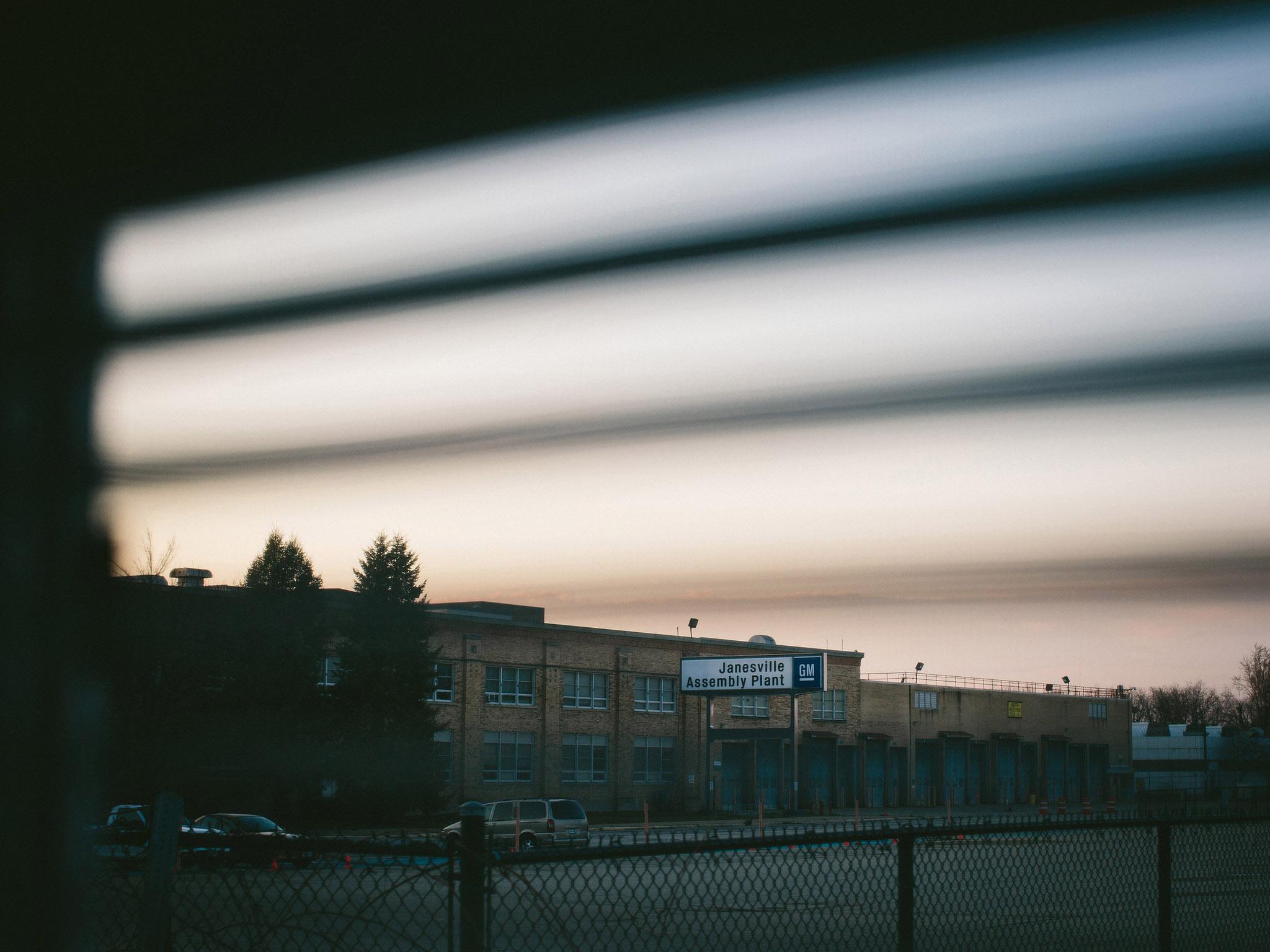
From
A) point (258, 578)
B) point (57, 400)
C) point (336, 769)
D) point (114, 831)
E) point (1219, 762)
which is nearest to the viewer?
point (57, 400)

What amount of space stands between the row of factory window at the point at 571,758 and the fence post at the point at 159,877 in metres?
39.0

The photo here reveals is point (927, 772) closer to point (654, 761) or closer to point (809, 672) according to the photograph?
point (654, 761)

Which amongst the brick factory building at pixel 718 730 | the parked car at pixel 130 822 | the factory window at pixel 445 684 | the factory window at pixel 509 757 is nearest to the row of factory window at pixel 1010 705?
the brick factory building at pixel 718 730

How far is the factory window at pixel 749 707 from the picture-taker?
5469 centimetres

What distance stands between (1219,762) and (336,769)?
1704 inches

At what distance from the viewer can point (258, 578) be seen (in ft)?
12.5

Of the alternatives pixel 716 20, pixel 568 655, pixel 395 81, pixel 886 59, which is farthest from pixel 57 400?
pixel 568 655

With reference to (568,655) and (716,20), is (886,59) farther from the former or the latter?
(568,655)

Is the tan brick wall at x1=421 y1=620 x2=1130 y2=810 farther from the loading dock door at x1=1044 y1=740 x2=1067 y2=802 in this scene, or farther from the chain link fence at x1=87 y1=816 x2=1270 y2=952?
the chain link fence at x1=87 y1=816 x2=1270 y2=952

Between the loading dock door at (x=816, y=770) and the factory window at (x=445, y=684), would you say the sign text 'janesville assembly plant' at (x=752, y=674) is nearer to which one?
the factory window at (x=445, y=684)

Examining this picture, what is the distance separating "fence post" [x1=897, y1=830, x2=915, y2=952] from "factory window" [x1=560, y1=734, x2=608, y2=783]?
4560 centimetres

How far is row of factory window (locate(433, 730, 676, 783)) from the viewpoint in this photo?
45.4 m

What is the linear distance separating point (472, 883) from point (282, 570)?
1.56 meters

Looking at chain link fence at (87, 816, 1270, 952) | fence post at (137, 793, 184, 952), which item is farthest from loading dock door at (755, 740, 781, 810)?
fence post at (137, 793, 184, 952)
